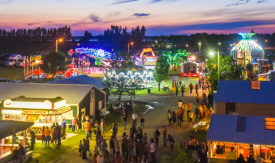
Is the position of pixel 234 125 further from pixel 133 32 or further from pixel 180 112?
pixel 133 32

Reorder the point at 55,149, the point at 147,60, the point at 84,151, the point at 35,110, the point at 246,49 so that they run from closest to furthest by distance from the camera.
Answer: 1. the point at 84,151
2. the point at 55,149
3. the point at 35,110
4. the point at 246,49
5. the point at 147,60

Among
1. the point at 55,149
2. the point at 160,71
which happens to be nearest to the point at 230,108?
the point at 55,149

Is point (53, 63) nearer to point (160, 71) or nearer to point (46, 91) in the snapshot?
point (160, 71)

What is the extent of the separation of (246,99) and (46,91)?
13967 mm

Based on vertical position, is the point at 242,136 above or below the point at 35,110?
below

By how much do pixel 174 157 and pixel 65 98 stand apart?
1244 cm

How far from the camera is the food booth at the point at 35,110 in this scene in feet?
67.0

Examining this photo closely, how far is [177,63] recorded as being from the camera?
75938 millimetres

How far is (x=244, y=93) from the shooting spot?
19.5 m

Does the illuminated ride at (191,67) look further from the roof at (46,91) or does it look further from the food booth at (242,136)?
the food booth at (242,136)

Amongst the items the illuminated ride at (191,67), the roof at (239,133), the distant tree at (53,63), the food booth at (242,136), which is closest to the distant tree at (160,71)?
the distant tree at (53,63)

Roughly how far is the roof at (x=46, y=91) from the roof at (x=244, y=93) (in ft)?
31.8

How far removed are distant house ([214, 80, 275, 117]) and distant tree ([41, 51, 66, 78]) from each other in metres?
35.2

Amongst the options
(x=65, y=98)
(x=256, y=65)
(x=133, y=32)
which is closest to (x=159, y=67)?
(x=256, y=65)
